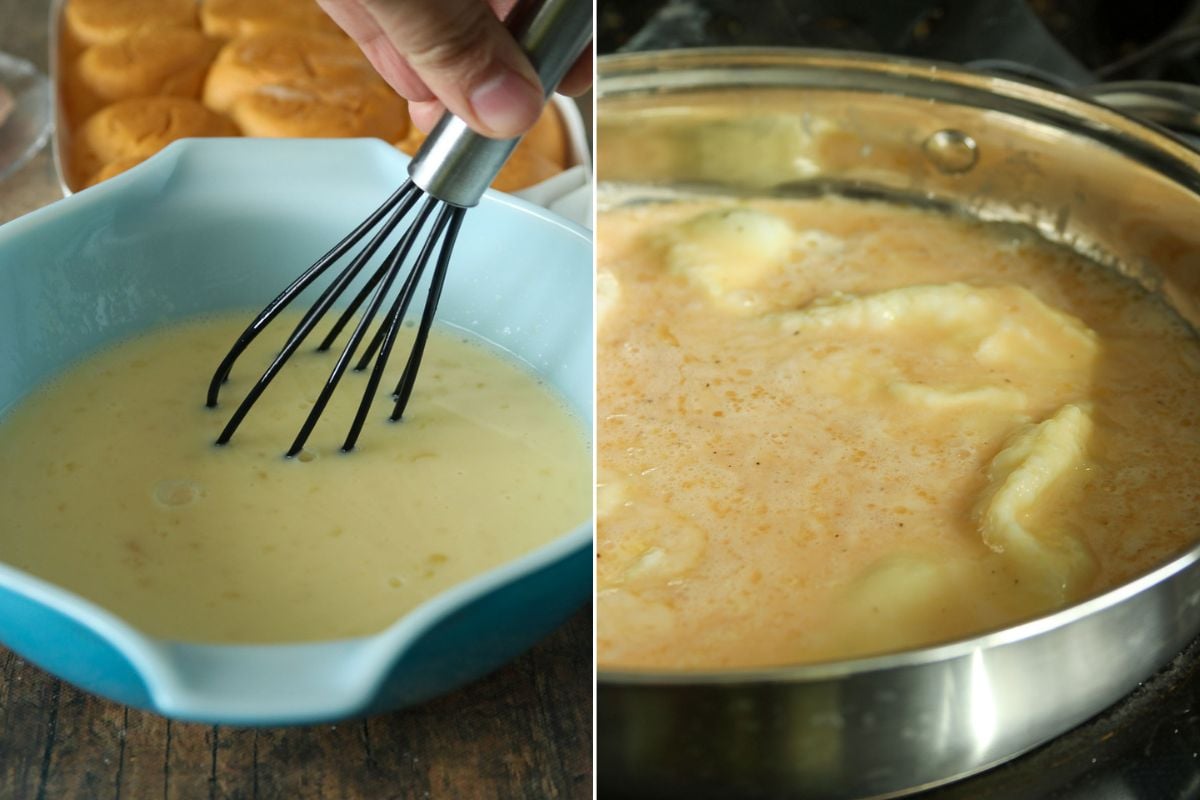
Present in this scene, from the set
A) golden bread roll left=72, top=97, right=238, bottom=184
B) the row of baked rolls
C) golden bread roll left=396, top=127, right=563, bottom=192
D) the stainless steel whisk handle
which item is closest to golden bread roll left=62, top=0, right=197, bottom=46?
the row of baked rolls

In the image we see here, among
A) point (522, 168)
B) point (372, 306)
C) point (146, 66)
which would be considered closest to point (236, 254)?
point (372, 306)

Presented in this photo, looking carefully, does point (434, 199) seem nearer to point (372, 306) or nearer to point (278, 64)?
point (372, 306)

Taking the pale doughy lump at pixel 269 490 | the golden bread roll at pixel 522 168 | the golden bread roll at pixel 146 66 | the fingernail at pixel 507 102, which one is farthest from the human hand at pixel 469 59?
the golden bread roll at pixel 146 66

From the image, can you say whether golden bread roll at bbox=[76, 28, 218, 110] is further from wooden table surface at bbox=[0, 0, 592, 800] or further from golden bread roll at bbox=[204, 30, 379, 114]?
wooden table surface at bbox=[0, 0, 592, 800]

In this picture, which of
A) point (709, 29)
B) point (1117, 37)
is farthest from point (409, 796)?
point (1117, 37)

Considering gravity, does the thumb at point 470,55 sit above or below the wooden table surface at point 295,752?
above

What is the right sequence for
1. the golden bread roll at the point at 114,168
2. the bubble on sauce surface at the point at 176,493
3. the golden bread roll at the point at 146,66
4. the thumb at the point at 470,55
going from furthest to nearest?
1. the golden bread roll at the point at 146,66
2. the golden bread roll at the point at 114,168
3. the bubble on sauce surface at the point at 176,493
4. the thumb at the point at 470,55

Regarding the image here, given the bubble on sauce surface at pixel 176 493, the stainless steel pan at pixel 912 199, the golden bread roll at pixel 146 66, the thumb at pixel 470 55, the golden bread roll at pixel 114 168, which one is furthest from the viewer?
the golden bread roll at pixel 146 66

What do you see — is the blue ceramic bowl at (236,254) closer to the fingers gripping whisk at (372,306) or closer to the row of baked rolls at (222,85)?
the fingers gripping whisk at (372,306)
